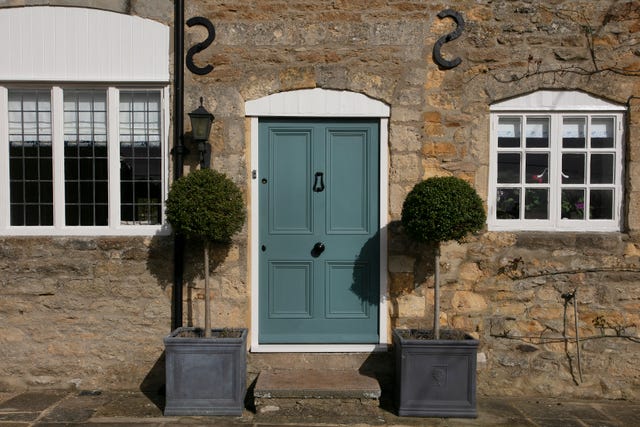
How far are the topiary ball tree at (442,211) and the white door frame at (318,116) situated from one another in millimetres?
559

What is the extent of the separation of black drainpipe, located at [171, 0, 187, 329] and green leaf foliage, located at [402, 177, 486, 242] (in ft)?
6.83

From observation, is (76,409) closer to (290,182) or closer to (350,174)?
(290,182)

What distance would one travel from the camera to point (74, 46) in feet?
16.9

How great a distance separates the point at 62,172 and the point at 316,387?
9.98 feet

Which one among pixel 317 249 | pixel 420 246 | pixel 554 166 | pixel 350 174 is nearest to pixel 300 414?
pixel 317 249

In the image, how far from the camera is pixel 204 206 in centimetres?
455

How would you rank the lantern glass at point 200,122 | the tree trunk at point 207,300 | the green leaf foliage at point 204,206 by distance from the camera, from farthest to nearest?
1. the lantern glass at point 200,122
2. the tree trunk at point 207,300
3. the green leaf foliage at point 204,206

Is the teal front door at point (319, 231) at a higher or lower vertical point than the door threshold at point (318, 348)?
higher

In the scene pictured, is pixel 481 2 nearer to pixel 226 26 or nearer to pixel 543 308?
pixel 226 26

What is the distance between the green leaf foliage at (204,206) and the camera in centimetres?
455

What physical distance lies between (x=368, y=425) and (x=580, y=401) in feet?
6.72

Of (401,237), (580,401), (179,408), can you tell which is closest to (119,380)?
(179,408)

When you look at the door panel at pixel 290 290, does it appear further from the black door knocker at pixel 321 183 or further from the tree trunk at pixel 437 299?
the tree trunk at pixel 437 299

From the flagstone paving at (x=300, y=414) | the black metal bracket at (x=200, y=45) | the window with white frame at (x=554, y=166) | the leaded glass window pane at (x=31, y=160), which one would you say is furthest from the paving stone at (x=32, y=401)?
the window with white frame at (x=554, y=166)
